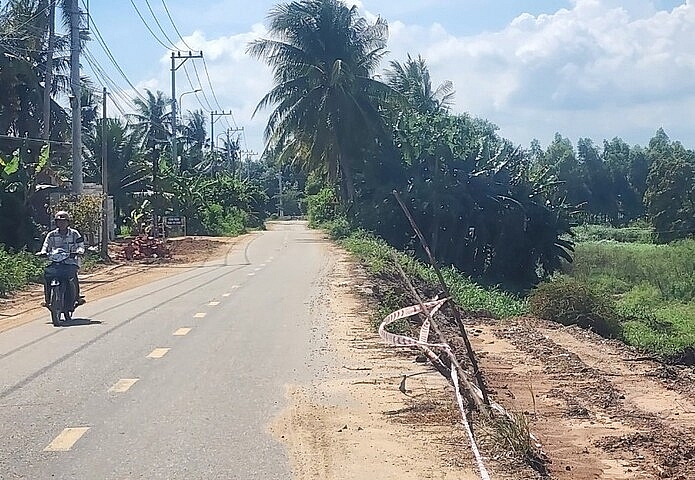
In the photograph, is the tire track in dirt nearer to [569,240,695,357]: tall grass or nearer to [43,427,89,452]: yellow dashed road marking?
[569,240,695,357]: tall grass

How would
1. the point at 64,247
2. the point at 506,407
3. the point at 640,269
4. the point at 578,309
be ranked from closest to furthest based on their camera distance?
the point at 506,407 < the point at 64,247 < the point at 578,309 < the point at 640,269

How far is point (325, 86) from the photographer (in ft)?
141

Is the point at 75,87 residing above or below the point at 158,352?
above

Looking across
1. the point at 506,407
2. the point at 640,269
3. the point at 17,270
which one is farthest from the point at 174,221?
the point at 506,407

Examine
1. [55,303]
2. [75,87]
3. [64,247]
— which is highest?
[75,87]

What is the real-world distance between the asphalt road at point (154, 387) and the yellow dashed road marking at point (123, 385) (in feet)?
0.07

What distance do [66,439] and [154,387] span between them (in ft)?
6.85

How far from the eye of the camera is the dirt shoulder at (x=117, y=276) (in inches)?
652

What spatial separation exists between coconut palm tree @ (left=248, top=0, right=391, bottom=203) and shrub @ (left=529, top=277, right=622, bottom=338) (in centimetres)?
2349

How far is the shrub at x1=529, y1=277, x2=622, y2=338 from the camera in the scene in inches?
768

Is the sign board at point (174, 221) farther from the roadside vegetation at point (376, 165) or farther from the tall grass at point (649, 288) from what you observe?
the tall grass at point (649, 288)

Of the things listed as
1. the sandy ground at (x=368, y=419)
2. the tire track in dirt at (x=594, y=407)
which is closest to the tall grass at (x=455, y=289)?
the tire track in dirt at (x=594, y=407)

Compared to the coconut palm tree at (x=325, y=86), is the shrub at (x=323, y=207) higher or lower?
lower

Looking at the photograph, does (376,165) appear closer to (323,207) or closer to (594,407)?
(323,207)
